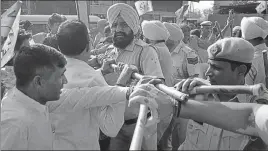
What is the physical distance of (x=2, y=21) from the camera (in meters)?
1.91

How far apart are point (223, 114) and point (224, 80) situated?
63 centimetres

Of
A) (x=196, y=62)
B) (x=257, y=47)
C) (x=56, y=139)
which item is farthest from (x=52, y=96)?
(x=196, y=62)

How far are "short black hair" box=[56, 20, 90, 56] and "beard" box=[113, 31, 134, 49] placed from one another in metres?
1.22

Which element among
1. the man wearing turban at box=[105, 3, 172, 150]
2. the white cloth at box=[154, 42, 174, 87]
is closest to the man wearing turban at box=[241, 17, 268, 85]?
the white cloth at box=[154, 42, 174, 87]

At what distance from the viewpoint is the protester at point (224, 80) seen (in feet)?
6.03

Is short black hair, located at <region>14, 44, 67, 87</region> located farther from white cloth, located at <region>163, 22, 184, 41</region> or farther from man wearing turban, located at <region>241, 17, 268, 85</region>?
white cloth, located at <region>163, 22, 184, 41</region>

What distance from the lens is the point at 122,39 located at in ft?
11.9

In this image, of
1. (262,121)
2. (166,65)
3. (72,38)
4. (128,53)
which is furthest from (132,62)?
(262,121)

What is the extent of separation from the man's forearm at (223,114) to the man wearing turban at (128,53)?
1520 millimetres

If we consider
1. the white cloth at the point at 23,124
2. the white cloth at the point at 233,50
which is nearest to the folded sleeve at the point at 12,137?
the white cloth at the point at 23,124

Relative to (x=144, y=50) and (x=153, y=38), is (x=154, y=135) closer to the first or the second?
(x=144, y=50)

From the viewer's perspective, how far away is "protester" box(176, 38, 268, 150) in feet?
6.03

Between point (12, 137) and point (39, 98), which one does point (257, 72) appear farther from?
point (12, 137)

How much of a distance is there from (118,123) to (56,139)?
43cm
